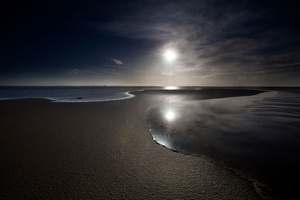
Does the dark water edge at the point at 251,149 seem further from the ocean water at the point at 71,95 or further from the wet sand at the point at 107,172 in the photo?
the ocean water at the point at 71,95

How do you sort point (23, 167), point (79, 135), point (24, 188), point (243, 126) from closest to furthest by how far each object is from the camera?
point (24, 188) → point (23, 167) → point (79, 135) → point (243, 126)

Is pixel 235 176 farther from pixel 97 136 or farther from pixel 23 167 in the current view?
pixel 23 167

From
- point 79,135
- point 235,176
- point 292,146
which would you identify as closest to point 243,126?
point 292,146

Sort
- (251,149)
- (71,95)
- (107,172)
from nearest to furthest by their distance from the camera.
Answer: (107,172) < (251,149) < (71,95)

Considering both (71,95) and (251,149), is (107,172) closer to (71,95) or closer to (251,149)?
(251,149)

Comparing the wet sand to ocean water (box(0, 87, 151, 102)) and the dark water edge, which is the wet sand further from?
ocean water (box(0, 87, 151, 102))

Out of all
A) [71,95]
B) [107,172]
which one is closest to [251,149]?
[107,172]

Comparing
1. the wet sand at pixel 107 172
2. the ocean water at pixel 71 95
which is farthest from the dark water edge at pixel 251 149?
the ocean water at pixel 71 95

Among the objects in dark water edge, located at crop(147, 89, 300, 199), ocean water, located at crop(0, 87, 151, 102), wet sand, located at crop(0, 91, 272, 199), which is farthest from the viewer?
ocean water, located at crop(0, 87, 151, 102)

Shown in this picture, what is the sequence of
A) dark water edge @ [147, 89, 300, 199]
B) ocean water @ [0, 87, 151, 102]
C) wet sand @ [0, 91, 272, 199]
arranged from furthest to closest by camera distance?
ocean water @ [0, 87, 151, 102] < dark water edge @ [147, 89, 300, 199] < wet sand @ [0, 91, 272, 199]

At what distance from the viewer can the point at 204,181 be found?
2992 millimetres

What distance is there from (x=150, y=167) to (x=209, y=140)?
327 centimetres

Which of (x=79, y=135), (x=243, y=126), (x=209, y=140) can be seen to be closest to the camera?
(x=209, y=140)

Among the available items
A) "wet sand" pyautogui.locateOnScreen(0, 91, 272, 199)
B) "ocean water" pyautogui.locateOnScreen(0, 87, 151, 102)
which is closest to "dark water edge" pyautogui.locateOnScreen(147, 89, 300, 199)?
"wet sand" pyautogui.locateOnScreen(0, 91, 272, 199)
